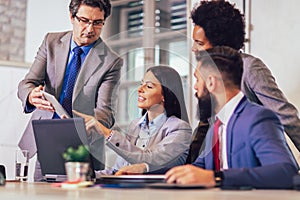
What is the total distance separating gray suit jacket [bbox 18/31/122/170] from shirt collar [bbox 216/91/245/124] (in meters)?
0.40

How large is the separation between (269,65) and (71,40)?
2.43 feet

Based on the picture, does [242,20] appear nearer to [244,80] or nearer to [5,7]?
[244,80]

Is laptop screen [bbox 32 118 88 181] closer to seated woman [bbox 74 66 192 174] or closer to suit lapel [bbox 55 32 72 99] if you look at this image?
seated woman [bbox 74 66 192 174]

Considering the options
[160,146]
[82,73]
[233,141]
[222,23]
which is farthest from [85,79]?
[233,141]

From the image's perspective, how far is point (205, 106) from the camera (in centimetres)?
166

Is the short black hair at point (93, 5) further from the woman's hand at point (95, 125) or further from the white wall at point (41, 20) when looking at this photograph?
the woman's hand at point (95, 125)

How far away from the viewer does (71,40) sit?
6.58ft

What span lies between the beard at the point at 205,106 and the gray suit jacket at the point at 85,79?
0.30m

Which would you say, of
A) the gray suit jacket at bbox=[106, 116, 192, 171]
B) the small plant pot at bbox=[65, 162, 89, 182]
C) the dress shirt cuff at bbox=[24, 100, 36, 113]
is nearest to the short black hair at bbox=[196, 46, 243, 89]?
the gray suit jacket at bbox=[106, 116, 192, 171]

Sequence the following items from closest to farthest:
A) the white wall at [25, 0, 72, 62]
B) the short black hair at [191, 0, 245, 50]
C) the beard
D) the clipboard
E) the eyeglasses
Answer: the beard, the short black hair at [191, 0, 245, 50], the clipboard, the eyeglasses, the white wall at [25, 0, 72, 62]

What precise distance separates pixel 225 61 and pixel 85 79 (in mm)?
525

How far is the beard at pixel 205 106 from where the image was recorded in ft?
5.35

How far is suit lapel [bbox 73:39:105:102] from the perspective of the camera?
1.88m

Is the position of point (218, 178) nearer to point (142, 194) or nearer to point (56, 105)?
point (142, 194)
